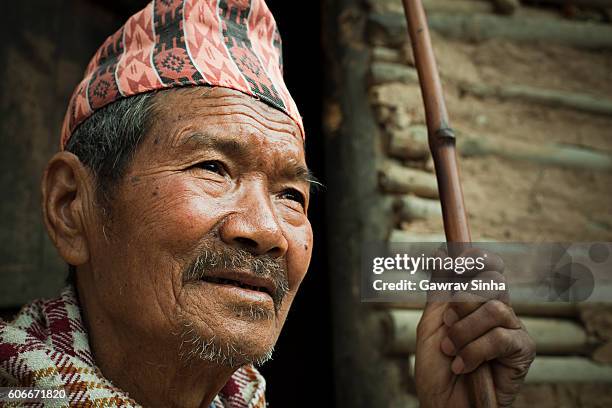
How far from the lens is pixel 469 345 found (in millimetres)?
1869

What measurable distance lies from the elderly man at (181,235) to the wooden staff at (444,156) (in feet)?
0.28

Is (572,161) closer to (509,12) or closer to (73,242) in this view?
(509,12)

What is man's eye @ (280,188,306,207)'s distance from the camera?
6.43 ft

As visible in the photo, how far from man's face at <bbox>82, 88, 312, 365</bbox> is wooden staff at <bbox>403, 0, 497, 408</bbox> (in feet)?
1.64

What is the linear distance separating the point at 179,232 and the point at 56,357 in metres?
0.48

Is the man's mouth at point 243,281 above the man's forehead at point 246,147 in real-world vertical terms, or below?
below

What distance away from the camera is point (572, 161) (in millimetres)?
3027

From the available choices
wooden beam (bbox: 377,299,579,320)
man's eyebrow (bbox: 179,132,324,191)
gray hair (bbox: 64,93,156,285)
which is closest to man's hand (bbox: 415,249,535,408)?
man's eyebrow (bbox: 179,132,324,191)

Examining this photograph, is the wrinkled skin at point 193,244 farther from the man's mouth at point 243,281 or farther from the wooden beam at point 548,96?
the wooden beam at point 548,96

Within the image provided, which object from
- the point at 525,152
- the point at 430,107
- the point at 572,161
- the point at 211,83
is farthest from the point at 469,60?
the point at 211,83

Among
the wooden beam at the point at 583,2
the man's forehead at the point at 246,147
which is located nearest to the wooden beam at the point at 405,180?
the man's forehead at the point at 246,147

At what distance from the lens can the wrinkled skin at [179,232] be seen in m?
1.67

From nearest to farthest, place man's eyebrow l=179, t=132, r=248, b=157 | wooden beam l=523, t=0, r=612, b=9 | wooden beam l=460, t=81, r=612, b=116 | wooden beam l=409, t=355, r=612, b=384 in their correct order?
man's eyebrow l=179, t=132, r=248, b=157 → wooden beam l=409, t=355, r=612, b=384 → wooden beam l=460, t=81, r=612, b=116 → wooden beam l=523, t=0, r=612, b=9

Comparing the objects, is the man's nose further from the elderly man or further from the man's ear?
the man's ear
